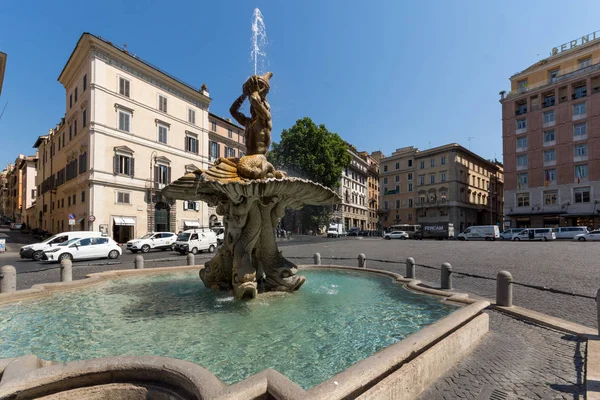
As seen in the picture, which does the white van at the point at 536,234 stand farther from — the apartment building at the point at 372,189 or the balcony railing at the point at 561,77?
the apartment building at the point at 372,189

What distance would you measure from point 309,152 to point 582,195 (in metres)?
35.0

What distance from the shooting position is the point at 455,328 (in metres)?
3.85

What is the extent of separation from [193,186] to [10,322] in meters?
3.39

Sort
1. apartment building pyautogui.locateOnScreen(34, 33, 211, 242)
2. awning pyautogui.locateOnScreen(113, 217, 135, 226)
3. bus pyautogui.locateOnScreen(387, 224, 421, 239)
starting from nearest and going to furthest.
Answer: apartment building pyautogui.locateOnScreen(34, 33, 211, 242), awning pyautogui.locateOnScreen(113, 217, 135, 226), bus pyautogui.locateOnScreen(387, 224, 421, 239)

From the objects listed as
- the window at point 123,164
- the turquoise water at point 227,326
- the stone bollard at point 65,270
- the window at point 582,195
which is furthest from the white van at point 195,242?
the window at point 582,195

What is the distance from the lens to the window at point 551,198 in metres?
42.0

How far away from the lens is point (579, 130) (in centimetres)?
4075

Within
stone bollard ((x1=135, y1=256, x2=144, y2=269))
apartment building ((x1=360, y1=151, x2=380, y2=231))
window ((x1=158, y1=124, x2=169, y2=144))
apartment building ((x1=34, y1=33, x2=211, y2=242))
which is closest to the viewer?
stone bollard ((x1=135, y1=256, x2=144, y2=269))

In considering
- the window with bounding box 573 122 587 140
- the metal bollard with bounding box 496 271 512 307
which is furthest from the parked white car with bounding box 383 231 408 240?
the metal bollard with bounding box 496 271 512 307

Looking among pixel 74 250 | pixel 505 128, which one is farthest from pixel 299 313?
pixel 505 128

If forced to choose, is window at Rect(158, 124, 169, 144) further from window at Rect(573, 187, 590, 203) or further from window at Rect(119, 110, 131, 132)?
window at Rect(573, 187, 590, 203)

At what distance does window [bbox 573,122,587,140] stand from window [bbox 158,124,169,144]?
50972 millimetres

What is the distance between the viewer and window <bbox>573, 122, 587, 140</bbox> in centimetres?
4029

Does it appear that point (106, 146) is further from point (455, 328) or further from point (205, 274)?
A: point (455, 328)
